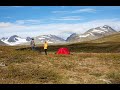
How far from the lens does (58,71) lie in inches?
1153

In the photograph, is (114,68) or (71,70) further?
(114,68)

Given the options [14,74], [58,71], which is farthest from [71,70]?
[14,74]

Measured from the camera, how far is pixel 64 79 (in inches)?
1025

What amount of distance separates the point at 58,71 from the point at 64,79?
332cm

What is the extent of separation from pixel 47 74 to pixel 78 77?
9.73ft
